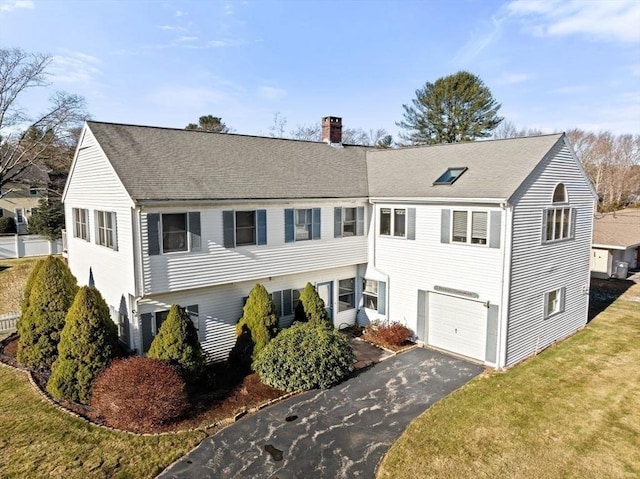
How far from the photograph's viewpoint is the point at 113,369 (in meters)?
11.2

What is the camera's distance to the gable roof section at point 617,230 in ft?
89.3

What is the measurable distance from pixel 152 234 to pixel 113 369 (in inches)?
156

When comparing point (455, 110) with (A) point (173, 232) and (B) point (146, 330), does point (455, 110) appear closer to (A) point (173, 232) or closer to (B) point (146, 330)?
(A) point (173, 232)

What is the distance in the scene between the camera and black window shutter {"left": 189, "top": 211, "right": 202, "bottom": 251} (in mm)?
13281

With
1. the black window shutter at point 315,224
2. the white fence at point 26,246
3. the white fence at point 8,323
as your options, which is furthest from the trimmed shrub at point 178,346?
the white fence at point 26,246

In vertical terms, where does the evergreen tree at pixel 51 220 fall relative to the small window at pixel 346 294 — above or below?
above

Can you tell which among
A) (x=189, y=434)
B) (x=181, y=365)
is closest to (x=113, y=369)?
(x=181, y=365)

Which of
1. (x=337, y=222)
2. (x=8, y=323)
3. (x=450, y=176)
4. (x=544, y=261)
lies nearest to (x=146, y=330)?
(x=337, y=222)

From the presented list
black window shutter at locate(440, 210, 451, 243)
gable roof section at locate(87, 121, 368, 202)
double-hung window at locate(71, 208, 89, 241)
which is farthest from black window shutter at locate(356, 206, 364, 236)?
double-hung window at locate(71, 208, 89, 241)

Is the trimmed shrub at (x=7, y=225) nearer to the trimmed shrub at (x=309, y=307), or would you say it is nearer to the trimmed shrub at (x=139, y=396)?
the trimmed shrub at (x=139, y=396)

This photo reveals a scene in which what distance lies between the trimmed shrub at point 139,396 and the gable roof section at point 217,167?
16.1 feet

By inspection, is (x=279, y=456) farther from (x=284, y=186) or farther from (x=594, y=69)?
(x=594, y=69)

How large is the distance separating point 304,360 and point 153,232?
613 centimetres

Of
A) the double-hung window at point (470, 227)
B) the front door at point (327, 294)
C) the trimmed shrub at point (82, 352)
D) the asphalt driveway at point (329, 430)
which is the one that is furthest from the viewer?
the front door at point (327, 294)
